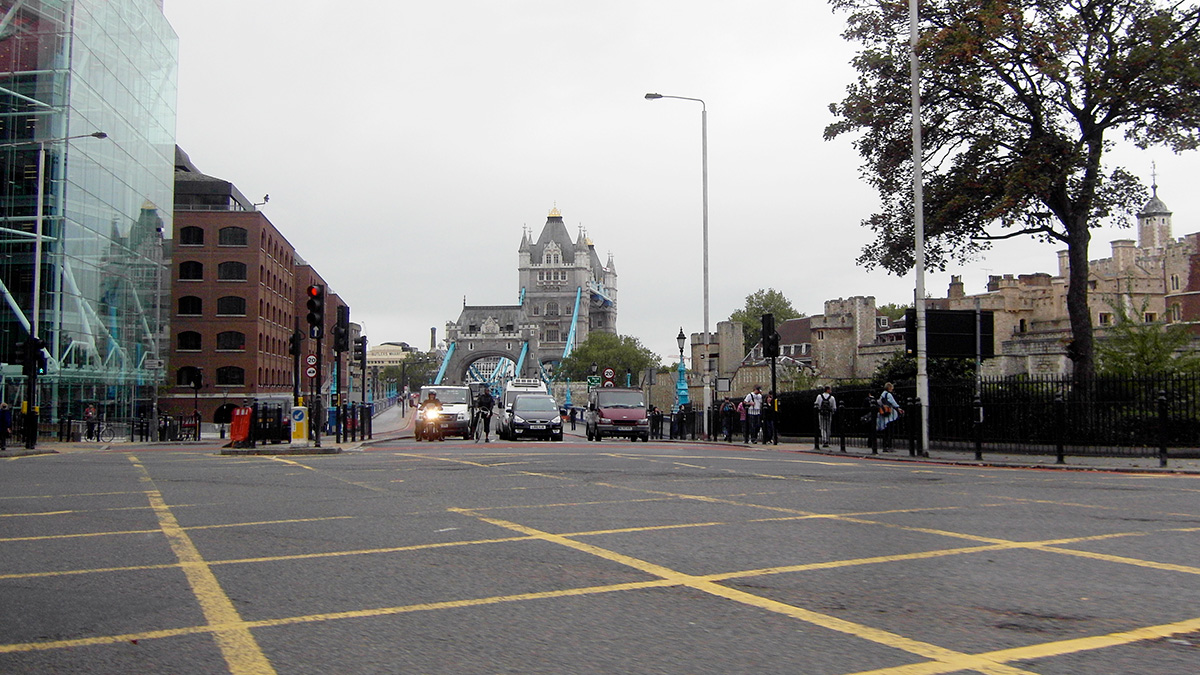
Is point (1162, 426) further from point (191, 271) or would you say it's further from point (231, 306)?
point (191, 271)

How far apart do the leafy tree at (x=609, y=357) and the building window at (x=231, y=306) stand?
8173 cm

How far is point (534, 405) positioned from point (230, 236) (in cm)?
4127

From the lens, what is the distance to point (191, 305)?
67.1m

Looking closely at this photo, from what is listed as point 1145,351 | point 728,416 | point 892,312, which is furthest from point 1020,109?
point 892,312

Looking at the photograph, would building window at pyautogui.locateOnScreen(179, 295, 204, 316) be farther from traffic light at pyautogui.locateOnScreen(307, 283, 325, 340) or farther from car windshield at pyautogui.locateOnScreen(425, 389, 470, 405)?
traffic light at pyautogui.locateOnScreen(307, 283, 325, 340)

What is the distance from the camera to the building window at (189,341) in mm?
66500

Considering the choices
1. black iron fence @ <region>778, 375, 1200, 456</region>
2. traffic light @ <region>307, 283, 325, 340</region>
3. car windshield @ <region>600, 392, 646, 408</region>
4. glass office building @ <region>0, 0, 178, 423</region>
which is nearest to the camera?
black iron fence @ <region>778, 375, 1200, 456</region>

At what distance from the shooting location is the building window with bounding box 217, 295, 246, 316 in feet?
220

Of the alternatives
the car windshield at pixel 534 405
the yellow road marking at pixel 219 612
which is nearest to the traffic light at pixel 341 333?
the car windshield at pixel 534 405

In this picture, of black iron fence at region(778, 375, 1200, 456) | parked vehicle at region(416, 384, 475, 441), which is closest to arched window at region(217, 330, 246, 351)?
parked vehicle at region(416, 384, 475, 441)

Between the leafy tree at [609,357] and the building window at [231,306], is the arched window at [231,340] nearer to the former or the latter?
the building window at [231,306]

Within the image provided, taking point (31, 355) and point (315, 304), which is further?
point (31, 355)

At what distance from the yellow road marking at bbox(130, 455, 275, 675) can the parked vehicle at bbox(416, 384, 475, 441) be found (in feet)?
85.7

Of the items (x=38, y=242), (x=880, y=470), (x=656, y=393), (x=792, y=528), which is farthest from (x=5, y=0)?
(x=656, y=393)
